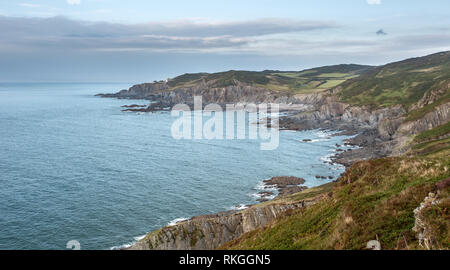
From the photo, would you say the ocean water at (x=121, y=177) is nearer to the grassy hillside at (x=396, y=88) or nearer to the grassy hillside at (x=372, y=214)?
the grassy hillside at (x=372, y=214)

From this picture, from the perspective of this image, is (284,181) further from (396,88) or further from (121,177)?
(396,88)

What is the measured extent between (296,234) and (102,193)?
170 feet

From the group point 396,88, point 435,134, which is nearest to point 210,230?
point 435,134

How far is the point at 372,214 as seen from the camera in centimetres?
1512

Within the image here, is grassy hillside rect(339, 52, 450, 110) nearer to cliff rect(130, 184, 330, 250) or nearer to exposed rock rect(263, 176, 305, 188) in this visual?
exposed rock rect(263, 176, 305, 188)

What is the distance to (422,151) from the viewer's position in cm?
6481

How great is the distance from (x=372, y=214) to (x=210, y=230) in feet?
82.7

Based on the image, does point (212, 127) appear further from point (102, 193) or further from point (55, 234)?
point (55, 234)

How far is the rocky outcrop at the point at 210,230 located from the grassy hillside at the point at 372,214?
12256 mm

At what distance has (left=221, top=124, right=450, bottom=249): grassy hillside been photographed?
12578mm

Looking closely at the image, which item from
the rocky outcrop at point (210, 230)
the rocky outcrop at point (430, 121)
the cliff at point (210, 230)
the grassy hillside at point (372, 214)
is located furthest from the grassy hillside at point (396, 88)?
the grassy hillside at point (372, 214)

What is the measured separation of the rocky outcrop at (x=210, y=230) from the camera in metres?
35.0
